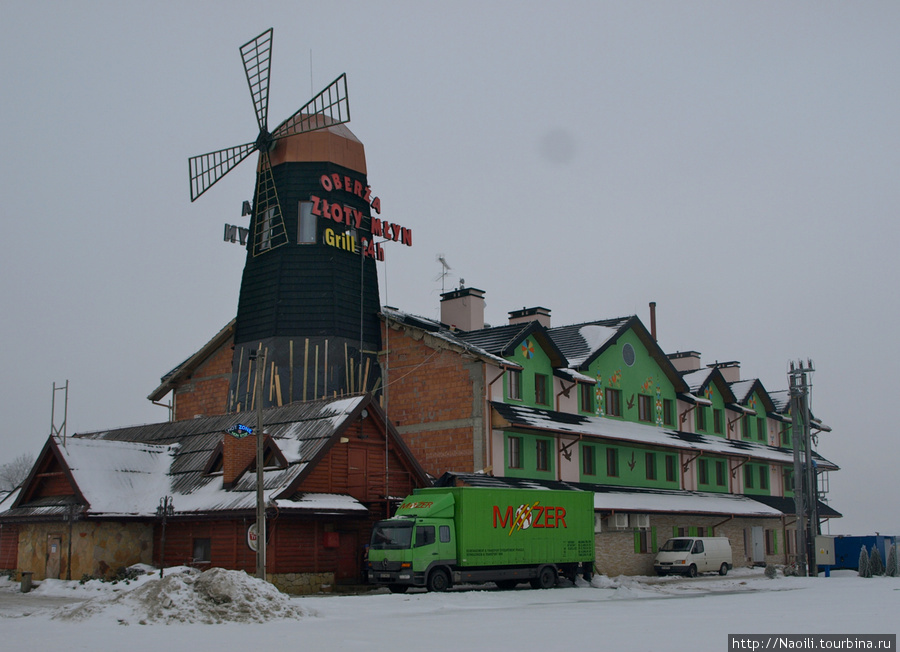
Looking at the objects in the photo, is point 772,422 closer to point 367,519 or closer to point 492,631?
point 367,519

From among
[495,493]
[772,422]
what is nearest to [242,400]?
[495,493]

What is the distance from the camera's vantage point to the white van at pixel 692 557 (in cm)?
4588

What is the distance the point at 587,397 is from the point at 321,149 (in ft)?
55.6

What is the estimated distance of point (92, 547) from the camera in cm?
3584

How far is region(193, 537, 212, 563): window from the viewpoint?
3559 cm

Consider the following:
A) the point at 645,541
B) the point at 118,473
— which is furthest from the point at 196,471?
the point at 645,541

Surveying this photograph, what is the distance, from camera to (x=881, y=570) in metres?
47.6

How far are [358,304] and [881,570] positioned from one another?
27.3 metres

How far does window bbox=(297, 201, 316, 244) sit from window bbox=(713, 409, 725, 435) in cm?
2674

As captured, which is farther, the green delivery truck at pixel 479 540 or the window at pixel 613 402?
the window at pixel 613 402

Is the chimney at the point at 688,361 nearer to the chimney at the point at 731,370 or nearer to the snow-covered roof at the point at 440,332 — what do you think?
the chimney at the point at 731,370

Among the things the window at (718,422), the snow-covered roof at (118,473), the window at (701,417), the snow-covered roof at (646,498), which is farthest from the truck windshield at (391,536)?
the window at (718,422)

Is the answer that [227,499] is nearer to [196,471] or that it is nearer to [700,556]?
[196,471]

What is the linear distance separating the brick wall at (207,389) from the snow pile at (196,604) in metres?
24.7
